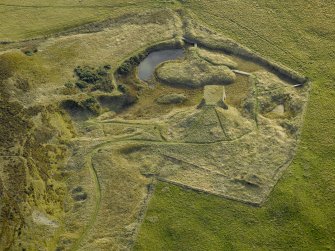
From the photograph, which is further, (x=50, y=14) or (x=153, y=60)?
(x=50, y=14)

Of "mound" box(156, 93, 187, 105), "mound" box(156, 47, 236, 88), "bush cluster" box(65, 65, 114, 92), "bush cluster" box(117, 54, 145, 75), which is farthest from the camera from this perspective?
"bush cluster" box(117, 54, 145, 75)

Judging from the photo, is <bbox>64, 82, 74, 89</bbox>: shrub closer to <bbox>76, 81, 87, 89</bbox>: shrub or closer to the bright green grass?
<bbox>76, 81, 87, 89</bbox>: shrub

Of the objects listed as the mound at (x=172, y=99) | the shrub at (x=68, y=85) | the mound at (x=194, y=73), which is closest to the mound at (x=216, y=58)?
the mound at (x=194, y=73)

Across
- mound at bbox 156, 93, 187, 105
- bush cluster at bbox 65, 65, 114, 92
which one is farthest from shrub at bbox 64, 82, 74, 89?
mound at bbox 156, 93, 187, 105

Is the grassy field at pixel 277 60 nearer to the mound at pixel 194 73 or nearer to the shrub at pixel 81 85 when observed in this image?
the shrub at pixel 81 85

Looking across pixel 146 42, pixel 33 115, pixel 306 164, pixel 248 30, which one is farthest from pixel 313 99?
pixel 33 115

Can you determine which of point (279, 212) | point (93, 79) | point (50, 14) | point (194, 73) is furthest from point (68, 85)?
point (279, 212)

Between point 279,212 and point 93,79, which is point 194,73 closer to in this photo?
point 93,79

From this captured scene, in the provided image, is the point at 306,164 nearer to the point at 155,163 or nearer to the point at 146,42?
the point at 155,163
